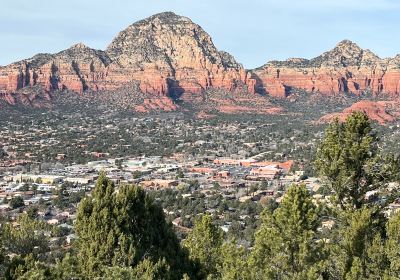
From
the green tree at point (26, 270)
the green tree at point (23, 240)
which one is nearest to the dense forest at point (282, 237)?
the green tree at point (26, 270)

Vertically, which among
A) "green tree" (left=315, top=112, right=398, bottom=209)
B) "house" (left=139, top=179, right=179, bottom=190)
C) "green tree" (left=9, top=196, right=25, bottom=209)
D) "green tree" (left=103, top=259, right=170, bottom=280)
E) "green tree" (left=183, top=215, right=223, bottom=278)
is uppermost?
"green tree" (left=315, top=112, right=398, bottom=209)

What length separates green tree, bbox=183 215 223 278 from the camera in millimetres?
24422

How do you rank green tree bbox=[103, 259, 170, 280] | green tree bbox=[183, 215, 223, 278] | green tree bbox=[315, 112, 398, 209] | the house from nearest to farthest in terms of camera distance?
green tree bbox=[103, 259, 170, 280] < green tree bbox=[315, 112, 398, 209] < green tree bbox=[183, 215, 223, 278] < the house

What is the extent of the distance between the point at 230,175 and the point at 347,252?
7782 centimetres

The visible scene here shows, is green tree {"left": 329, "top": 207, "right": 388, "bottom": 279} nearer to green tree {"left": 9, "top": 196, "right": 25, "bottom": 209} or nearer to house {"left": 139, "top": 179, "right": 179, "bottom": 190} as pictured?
green tree {"left": 9, "top": 196, "right": 25, "bottom": 209}

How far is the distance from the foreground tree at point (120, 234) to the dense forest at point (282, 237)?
4 centimetres

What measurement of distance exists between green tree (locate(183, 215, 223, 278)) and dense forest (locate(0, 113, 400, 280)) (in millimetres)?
44

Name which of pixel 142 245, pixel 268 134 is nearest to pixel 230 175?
pixel 268 134

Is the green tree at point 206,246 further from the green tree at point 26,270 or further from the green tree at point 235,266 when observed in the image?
the green tree at point 26,270

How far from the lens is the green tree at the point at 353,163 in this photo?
2100 cm

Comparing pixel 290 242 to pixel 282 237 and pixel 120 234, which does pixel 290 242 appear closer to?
pixel 282 237

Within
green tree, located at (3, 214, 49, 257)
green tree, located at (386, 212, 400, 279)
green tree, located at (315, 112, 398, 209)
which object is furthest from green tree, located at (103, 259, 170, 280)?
green tree, located at (3, 214, 49, 257)

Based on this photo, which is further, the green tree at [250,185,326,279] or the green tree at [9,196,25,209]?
the green tree at [9,196,25,209]

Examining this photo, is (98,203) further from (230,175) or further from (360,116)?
(230,175)
